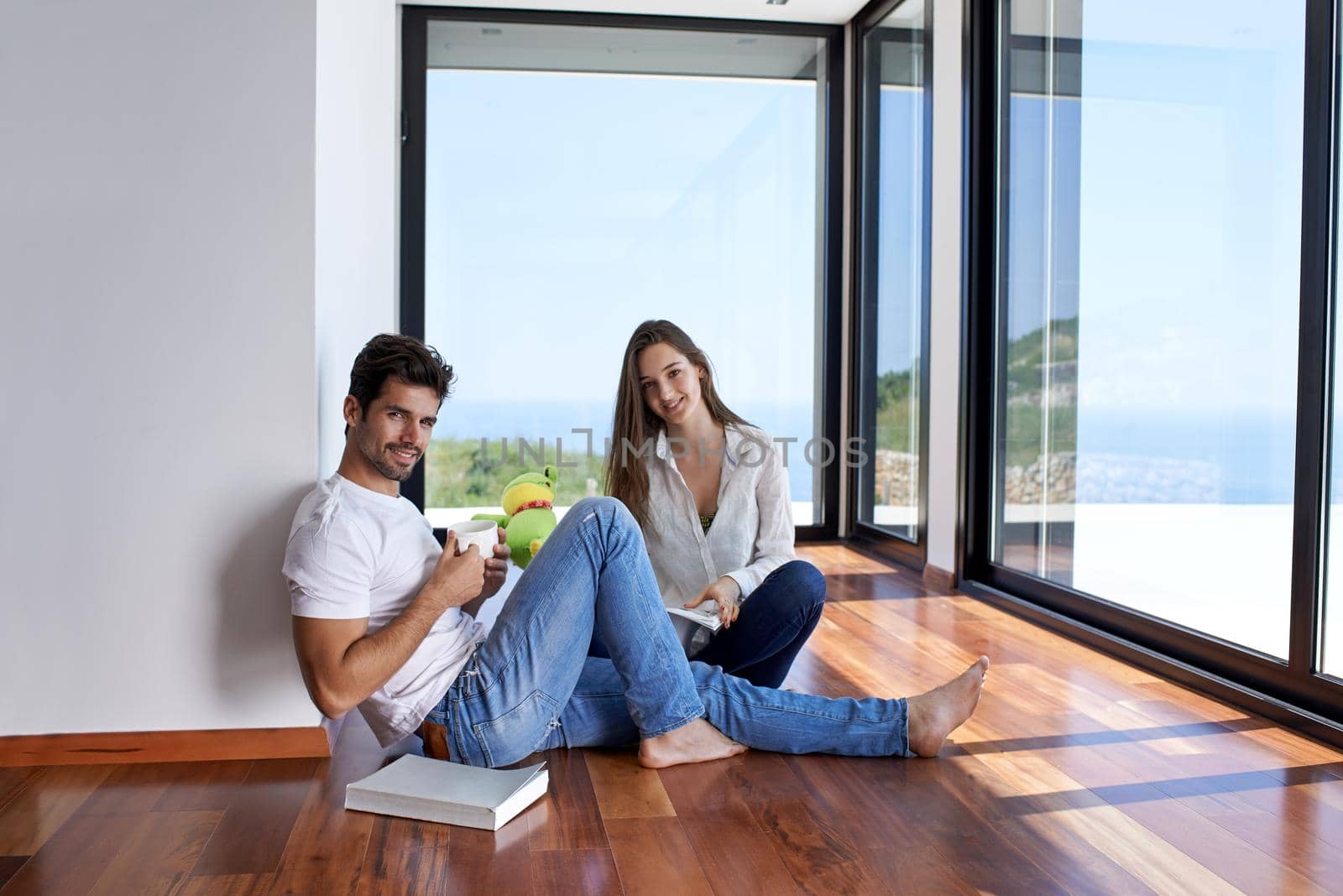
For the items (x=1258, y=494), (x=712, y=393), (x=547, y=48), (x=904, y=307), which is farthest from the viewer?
(x=547, y=48)

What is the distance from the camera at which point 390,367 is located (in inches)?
71.5

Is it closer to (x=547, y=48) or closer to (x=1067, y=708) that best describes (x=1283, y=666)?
(x=1067, y=708)

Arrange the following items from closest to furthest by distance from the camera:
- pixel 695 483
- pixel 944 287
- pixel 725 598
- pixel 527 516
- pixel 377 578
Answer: pixel 377 578 → pixel 725 598 → pixel 527 516 → pixel 695 483 → pixel 944 287

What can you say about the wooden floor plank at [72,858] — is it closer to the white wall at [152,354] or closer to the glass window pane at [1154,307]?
the white wall at [152,354]

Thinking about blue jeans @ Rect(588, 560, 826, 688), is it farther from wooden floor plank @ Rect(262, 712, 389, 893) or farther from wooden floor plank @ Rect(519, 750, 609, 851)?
wooden floor plank @ Rect(262, 712, 389, 893)

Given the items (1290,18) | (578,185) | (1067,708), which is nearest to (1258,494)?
(1067,708)

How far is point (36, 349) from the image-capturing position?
1.91 metres

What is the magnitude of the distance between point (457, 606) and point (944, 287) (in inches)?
106

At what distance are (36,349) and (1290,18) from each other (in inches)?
108

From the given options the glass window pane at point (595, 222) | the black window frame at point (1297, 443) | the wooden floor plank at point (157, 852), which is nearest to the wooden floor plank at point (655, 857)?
the wooden floor plank at point (157, 852)

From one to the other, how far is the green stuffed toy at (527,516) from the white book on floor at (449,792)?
440 millimetres

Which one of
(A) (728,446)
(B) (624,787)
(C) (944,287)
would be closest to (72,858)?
(B) (624,787)

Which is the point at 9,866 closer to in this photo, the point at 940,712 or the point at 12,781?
the point at 12,781

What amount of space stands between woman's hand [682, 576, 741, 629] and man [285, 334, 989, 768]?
7.2 inches
